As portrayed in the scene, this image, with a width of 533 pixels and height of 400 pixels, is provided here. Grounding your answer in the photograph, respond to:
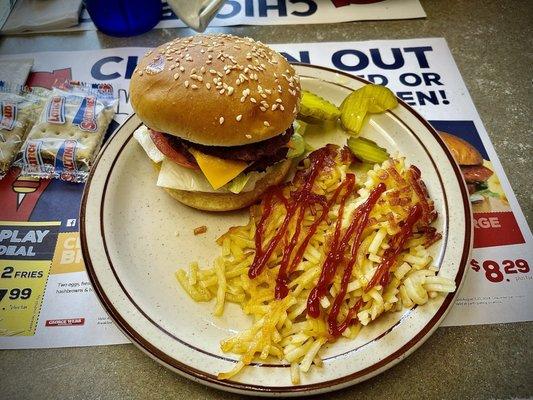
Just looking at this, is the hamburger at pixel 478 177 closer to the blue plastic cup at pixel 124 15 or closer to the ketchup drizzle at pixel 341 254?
the ketchup drizzle at pixel 341 254

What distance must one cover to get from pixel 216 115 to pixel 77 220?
779mm

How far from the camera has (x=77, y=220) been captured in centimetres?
186

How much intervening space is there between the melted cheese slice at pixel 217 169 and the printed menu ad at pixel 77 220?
0.60 m

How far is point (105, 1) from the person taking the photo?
8.05 feet

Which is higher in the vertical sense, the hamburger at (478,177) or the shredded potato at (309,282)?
the shredded potato at (309,282)

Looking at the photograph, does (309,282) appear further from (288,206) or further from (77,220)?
(77,220)

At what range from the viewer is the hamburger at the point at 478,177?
1888mm

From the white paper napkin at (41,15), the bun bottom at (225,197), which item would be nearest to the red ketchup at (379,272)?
the bun bottom at (225,197)

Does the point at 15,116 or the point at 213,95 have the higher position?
the point at 213,95

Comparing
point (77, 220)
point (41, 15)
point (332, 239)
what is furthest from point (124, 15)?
point (332, 239)

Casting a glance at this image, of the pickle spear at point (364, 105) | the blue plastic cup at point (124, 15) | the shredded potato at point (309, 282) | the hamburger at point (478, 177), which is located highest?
the blue plastic cup at point (124, 15)

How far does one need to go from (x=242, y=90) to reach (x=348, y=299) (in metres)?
0.79

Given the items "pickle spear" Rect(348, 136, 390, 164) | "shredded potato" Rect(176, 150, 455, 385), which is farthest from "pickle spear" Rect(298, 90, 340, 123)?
"shredded potato" Rect(176, 150, 455, 385)

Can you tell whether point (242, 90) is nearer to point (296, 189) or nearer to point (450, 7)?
point (296, 189)
